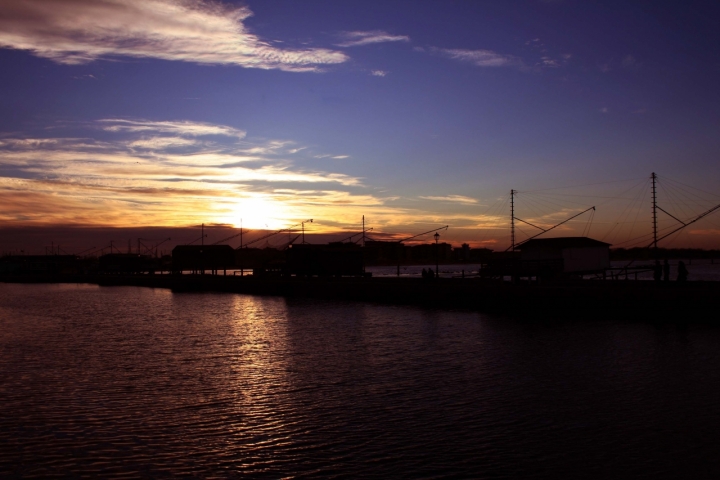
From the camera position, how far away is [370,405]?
19.2m

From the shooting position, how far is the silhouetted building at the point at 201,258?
142 metres

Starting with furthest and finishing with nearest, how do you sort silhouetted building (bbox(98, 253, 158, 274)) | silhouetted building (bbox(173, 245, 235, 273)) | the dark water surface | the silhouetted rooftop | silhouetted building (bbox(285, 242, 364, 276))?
silhouetted building (bbox(98, 253, 158, 274)) < silhouetted building (bbox(173, 245, 235, 273)) < silhouetted building (bbox(285, 242, 364, 276)) < the silhouetted rooftop < the dark water surface

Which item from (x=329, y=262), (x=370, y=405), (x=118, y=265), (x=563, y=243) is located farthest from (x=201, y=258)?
(x=370, y=405)

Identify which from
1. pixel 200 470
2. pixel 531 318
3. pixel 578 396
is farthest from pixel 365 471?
pixel 531 318

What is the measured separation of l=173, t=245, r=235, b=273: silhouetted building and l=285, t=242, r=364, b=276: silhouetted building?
4934 cm

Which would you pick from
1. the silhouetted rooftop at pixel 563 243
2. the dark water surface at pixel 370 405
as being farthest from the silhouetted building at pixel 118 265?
the dark water surface at pixel 370 405

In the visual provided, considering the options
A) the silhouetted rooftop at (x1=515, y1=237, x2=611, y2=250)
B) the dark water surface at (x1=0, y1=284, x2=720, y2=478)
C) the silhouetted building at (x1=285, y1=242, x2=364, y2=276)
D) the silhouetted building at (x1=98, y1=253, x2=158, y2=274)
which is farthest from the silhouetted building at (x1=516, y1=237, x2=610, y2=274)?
the silhouetted building at (x1=98, y1=253, x2=158, y2=274)

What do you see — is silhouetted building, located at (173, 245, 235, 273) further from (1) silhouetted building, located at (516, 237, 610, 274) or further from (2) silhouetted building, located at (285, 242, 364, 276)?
(1) silhouetted building, located at (516, 237, 610, 274)

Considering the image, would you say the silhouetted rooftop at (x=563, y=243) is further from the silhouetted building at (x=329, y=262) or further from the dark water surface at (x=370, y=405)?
the silhouetted building at (x=329, y=262)

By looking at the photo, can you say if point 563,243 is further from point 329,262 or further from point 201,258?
point 201,258

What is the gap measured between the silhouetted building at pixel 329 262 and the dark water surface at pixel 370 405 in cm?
5790

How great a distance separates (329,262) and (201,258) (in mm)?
59074

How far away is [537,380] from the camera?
2262 cm

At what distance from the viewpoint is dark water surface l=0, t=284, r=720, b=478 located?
13789 mm
